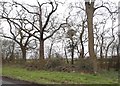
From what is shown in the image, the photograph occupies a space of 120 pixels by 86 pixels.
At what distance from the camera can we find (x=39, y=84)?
56.1ft

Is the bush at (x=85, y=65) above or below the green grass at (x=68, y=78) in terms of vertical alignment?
above

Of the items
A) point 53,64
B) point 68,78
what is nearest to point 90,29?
point 53,64

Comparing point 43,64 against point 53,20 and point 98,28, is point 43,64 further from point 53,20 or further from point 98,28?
point 98,28

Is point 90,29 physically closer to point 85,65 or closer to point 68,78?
point 85,65

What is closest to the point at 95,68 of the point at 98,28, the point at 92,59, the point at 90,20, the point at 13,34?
the point at 92,59

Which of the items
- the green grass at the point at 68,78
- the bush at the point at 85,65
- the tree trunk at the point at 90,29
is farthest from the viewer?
the bush at the point at 85,65

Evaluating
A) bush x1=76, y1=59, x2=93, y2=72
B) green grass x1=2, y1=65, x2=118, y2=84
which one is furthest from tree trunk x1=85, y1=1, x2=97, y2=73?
green grass x1=2, y1=65, x2=118, y2=84

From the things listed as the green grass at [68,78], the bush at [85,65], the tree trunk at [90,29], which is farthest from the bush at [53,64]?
the green grass at [68,78]

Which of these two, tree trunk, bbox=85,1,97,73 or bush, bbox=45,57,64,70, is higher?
tree trunk, bbox=85,1,97,73

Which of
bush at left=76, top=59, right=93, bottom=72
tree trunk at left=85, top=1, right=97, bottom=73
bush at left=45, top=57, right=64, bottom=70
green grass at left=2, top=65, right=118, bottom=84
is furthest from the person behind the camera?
bush at left=45, top=57, right=64, bottom=70

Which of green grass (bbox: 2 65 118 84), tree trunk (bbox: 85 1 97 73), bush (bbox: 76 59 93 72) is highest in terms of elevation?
tree trunk (bbox: 85 1 97 73)

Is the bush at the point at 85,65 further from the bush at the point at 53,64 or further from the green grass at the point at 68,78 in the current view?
the green grass at the point at 68,78

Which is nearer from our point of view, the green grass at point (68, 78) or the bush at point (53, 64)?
the green grass at point (68, 78)

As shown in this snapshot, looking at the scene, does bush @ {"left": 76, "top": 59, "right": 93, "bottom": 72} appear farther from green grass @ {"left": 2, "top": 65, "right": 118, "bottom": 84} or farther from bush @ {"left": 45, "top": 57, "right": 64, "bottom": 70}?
green grass @ {"left": 2, "top": 65, "right": 118, "bottom": 84}
